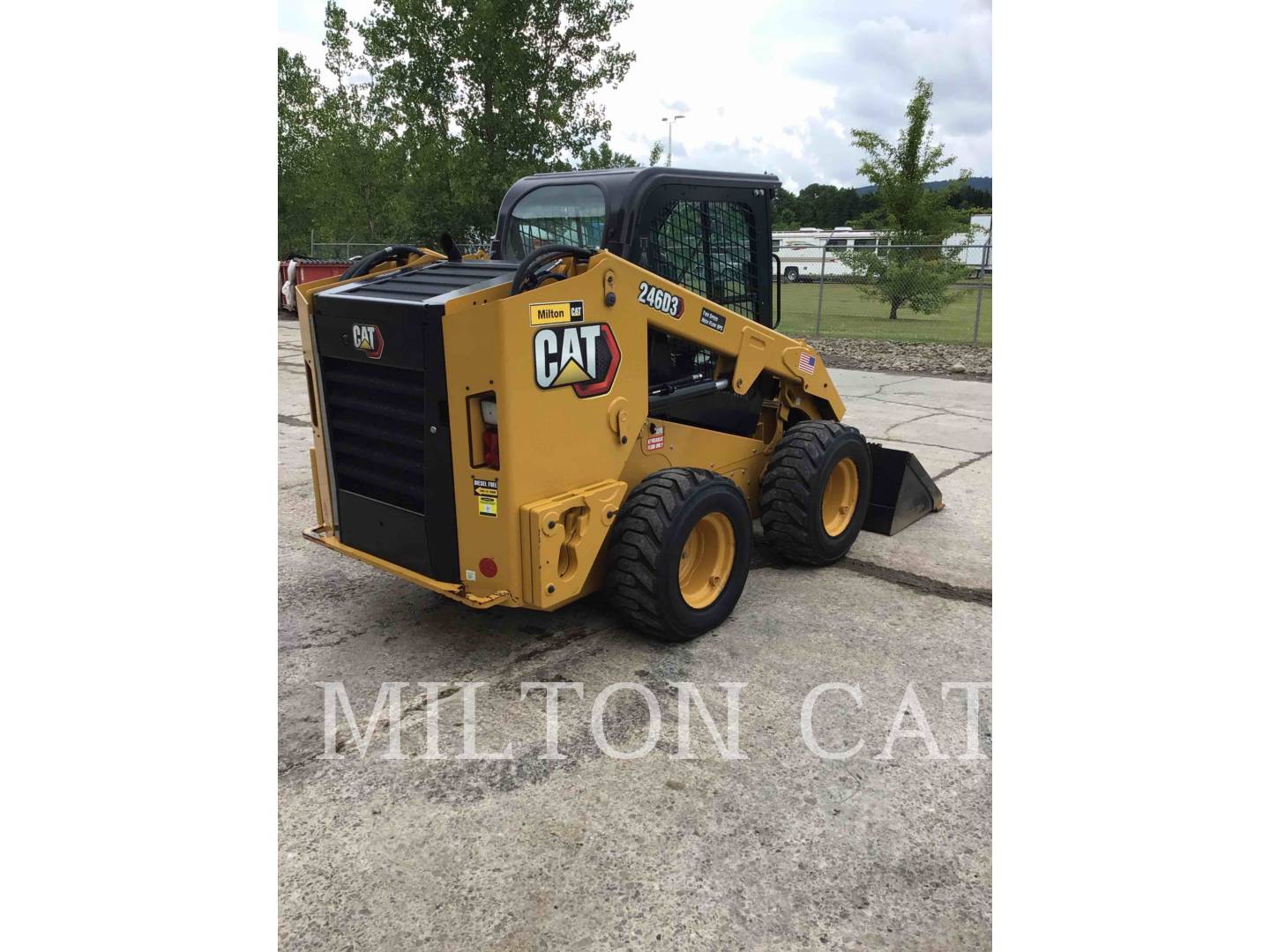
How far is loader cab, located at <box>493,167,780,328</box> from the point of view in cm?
443

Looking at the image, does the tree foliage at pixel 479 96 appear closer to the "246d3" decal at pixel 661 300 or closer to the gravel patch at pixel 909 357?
the gravel patch at pixel 909 357

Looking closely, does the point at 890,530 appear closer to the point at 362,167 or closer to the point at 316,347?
the point at 316,347

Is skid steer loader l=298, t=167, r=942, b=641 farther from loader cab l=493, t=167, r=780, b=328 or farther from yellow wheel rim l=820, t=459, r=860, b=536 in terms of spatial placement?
yellow wheel rim l=820, t=459, r=860, b=536

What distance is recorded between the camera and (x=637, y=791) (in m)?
3.18

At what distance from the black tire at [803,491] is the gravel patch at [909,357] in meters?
9.11

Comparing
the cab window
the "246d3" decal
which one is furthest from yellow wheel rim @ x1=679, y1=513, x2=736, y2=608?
the cab window

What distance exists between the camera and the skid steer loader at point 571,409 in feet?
12.2

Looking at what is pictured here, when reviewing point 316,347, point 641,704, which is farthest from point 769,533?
point 316,347

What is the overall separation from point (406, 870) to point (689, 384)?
9.49 ft

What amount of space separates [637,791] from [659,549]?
1.16m

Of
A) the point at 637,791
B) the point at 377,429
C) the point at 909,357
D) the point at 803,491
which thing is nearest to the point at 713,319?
the point at 803,491

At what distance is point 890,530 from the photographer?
5.96 meters

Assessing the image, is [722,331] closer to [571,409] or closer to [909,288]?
[571,409]

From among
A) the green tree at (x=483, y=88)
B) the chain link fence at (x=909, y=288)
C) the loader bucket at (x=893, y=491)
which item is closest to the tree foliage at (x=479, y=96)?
the green tree at (x=483, y=88)
